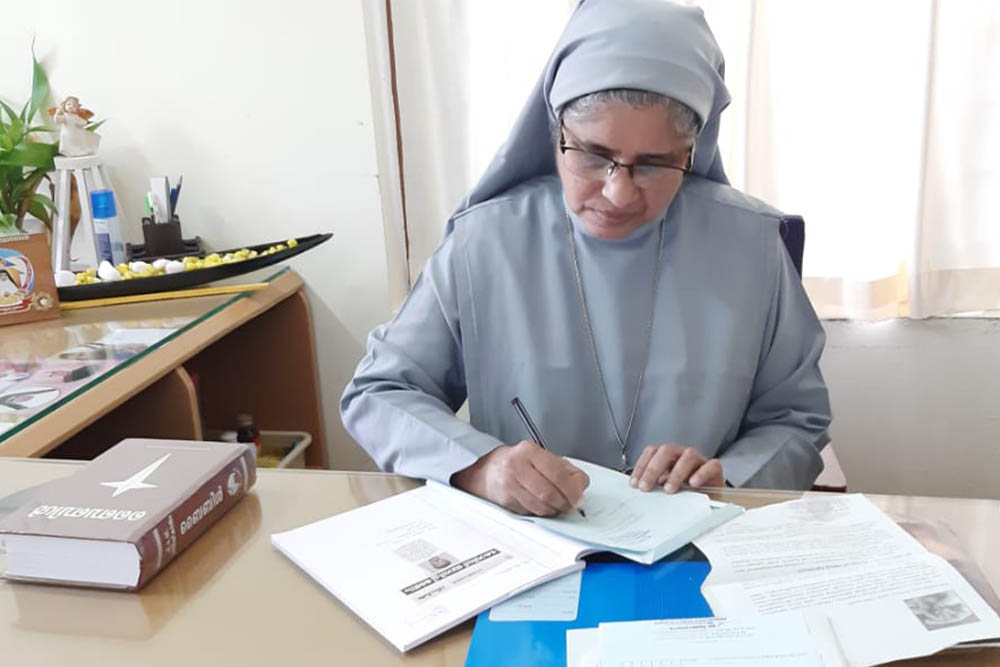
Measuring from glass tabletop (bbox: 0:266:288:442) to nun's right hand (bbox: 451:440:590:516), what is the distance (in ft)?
2.29

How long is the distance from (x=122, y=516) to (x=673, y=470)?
1.94ft

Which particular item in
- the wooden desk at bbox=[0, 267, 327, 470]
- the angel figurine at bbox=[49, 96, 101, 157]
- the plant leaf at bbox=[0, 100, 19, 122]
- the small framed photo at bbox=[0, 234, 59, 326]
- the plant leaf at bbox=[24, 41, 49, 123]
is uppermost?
the plant leaf at bbox=[24, 41, 49, 123]

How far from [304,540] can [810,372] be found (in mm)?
807

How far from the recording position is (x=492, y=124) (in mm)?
2133

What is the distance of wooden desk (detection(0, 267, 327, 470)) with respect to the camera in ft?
4.60

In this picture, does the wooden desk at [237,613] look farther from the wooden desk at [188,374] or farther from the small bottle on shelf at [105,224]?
the small bottle on shelf at [105,224]

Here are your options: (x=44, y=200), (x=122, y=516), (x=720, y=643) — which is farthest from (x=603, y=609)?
(x=44, y=200)

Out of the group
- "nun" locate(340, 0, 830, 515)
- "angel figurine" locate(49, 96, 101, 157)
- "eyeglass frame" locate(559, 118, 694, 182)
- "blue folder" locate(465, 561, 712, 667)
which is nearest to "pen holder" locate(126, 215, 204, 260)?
"angel figurine" locate(49, 96, 101, 157)

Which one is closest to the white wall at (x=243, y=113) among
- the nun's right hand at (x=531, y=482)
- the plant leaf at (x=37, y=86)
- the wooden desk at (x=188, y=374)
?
the plant leaf at (x=37, y=86)

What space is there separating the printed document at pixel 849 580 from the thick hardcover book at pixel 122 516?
52cm

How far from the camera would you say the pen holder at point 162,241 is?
2084 millimetres

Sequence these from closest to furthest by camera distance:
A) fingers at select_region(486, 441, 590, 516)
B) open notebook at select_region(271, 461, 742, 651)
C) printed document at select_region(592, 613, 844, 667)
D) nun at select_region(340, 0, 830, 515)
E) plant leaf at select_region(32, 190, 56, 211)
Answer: printed document at select_region(592, 613, 844, 667) → open notebook at select_region(271, 461, 742, 651) → fingers at select_region(486, 441, 590, 516) → nun at select_region(340, 0, 830, 515) → plant leaf at select_region(32, 190, 56, 211)

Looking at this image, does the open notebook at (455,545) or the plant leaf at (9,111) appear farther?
the plant leaf at (9,111)

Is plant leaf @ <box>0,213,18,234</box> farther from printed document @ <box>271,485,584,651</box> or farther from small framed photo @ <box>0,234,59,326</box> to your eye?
printed document @ <box>271,485,584,651</box>
